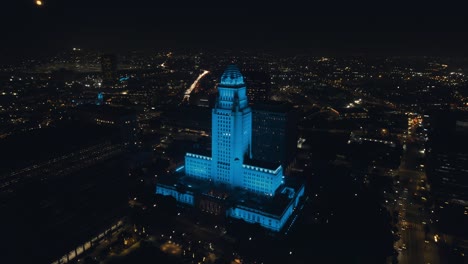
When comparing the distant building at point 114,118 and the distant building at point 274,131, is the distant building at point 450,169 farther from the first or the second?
the distant building at point 114,118

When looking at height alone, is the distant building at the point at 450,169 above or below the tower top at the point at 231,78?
below

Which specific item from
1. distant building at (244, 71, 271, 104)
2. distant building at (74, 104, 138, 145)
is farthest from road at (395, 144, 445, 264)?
distant building at (74, 104, 138, 145)

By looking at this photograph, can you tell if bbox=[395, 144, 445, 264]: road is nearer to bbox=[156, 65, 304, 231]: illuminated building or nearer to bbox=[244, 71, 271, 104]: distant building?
bbox=[156, 65, 304, 231]: illuminated building

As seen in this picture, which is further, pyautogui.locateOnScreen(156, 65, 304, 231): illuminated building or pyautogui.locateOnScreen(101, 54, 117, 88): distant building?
pyautogui.locateOnScreen(101, 54, 117, 88): distant building

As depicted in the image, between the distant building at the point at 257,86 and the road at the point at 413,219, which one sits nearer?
the road at the point at 413,219

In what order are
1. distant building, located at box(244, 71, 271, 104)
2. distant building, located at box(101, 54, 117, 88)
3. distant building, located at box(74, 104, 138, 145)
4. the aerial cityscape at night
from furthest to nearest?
1. distant building, located at box(101, 54, 117, 88)
2. distant building, located at box(244, 71, 271, 104)
3. distant building, located at box(74, 104, 138, 145)
4. the aerial cityscape at night

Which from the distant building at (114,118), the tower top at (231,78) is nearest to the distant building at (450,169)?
the tower top at (231,78)

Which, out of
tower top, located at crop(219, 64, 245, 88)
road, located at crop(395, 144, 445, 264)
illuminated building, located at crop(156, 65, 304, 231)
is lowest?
road, located at crop(395, 144, 445, 264)
